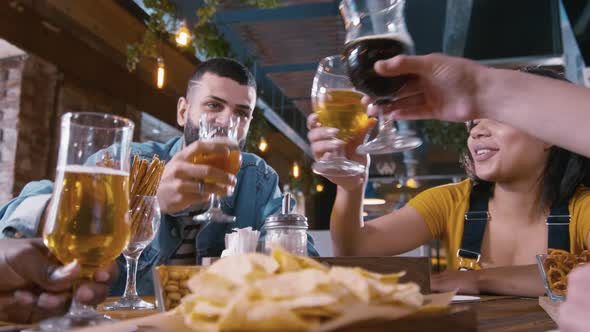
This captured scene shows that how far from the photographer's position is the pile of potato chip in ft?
1.50

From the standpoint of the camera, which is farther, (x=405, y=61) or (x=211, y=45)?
(x=211, y=45)

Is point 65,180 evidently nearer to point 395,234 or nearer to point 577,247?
point 395,234

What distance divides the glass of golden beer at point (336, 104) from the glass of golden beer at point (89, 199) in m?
0.63

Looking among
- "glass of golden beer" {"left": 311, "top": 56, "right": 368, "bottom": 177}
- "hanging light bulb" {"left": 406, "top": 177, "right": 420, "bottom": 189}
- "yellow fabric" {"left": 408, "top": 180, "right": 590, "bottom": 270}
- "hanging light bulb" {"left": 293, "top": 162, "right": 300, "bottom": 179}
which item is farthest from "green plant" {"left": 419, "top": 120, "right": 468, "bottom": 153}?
"glass of golden beer" {"left": 311, "top": 56, "right": 368, "bottom": 177}

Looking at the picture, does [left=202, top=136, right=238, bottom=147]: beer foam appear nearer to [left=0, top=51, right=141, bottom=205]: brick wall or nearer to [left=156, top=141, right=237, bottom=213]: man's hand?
[left=156, top=141, right=237, bottom=213]: man's hand

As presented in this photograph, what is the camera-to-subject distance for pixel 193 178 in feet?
4.41

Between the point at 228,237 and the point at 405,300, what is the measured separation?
0.69 metres

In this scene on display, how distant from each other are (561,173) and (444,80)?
1.27m

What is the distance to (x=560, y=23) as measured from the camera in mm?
5324

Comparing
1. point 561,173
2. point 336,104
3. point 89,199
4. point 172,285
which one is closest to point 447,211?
point 561,173

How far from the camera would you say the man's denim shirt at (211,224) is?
1742 mm

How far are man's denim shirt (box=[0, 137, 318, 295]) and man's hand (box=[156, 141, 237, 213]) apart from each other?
25 cm

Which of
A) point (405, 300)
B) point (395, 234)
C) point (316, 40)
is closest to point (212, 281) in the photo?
point (405, 300)

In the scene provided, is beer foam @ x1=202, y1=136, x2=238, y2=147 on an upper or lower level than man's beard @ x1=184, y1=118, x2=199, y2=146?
lower
